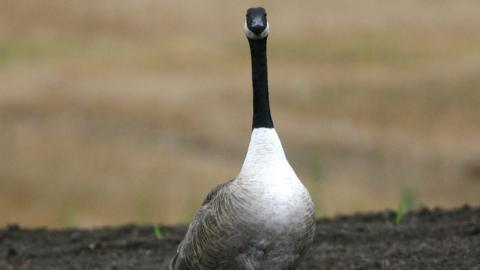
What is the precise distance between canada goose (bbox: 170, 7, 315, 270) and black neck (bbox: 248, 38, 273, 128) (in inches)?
2.9

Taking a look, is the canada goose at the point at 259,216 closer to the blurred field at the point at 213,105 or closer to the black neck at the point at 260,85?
the black neck at the point at 260,85

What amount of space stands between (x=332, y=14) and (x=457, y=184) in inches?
631

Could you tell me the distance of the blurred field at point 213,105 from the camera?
24031 mm

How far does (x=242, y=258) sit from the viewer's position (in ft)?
23.4

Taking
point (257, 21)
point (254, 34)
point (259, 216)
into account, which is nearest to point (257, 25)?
point (257, 21)

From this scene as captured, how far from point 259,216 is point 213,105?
2394 cm

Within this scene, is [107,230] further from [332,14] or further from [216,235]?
[332,14]

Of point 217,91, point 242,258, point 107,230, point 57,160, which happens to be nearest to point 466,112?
point 217,91

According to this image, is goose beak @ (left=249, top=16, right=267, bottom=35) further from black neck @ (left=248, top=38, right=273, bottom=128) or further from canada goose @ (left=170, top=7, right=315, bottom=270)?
black neck @ (left=248, top=38, right=273, bottom=128)

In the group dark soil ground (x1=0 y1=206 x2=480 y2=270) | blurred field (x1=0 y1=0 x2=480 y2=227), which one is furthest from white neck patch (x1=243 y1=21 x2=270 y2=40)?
blurred field (x1=0 y1=0 x2=480 y2=227)

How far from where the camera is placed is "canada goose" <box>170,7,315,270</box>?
697cm

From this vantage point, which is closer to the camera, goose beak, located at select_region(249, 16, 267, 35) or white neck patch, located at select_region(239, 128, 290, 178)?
white neck patch, located at select_region(239, 128, 290, 178)

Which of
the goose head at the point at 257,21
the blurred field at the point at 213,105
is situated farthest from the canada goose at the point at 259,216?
the blurred field at the point at 213,105

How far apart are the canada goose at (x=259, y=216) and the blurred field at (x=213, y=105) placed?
11226 mm
